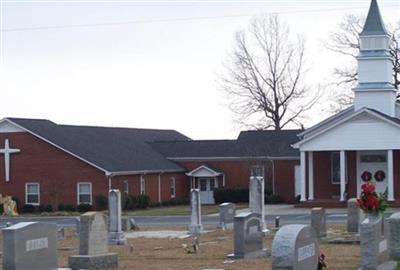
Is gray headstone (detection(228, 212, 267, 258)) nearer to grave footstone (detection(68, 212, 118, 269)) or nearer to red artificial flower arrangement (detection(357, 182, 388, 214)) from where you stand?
grave footstone (detection(68, 212, 118, 269))

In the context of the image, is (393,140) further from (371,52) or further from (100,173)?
(100,173)

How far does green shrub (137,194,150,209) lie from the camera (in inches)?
2427

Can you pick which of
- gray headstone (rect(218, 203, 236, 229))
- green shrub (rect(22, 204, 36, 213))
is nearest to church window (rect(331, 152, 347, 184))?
green shrub (rect(22, 204, 36, 213))

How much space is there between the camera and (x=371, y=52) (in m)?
55.5

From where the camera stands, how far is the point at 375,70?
5541 centimetres

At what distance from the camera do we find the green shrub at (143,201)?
2427 inches

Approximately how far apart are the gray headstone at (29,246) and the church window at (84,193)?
40649mm

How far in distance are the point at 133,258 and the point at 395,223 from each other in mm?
7385

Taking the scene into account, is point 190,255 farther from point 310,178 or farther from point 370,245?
point 310,178

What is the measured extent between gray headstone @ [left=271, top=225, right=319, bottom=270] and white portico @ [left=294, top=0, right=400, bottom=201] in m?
36.6

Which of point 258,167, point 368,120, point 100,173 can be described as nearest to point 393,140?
point 368,120

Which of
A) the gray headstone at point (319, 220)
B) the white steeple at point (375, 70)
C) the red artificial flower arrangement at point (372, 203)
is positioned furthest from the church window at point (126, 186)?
the red artificial flower arrangement at point (372, 203)

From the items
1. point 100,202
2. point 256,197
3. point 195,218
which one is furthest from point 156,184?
point 256,197

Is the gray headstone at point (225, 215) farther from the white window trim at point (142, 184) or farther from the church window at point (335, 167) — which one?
the white window trim at point (142, 184)
